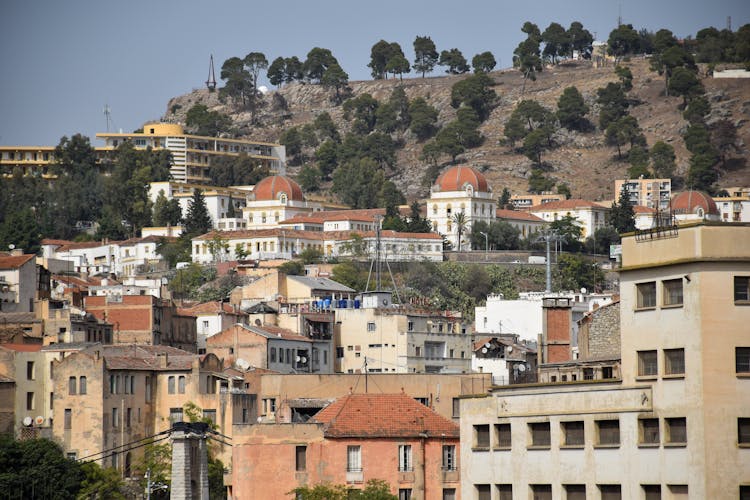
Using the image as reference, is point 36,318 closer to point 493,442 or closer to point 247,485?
point 247,485

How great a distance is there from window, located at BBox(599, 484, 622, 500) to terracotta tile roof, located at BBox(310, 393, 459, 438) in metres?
19.0

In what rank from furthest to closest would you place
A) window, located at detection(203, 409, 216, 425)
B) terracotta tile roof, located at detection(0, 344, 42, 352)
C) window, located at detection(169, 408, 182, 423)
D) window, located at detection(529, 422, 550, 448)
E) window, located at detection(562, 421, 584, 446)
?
terracotta tile roof, located at detection(0, 344, 42, 352), window, located at detection(169, 408, 182, 423), window, located at detection(203, 409, 216, 425), window, located at detection(529, 422, 550, 448), window, located at detection(562, 421, 584, 446)

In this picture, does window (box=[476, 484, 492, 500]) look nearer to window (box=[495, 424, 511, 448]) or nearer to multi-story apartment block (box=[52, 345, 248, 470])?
window (box=[495, 424, 511, 448])

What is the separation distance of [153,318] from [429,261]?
7809 cm

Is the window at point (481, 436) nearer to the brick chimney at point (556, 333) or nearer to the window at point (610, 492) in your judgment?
the window at point (610, 492)

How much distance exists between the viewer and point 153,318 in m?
111

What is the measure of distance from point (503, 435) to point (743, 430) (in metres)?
8.43

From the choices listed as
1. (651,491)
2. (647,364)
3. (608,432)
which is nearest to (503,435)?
(608,432)

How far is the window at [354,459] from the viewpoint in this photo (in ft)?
213

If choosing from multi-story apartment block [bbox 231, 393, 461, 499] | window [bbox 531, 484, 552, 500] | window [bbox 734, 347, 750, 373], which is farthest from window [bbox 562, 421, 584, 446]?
multi-story apartment block [bbox 231, 393, 461, 499]

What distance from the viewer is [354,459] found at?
65.2 m

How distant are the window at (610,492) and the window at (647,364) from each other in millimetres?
2789

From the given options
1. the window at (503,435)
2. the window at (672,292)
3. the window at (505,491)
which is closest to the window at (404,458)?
the window at (503,435)

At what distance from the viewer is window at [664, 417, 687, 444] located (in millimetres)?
44719
